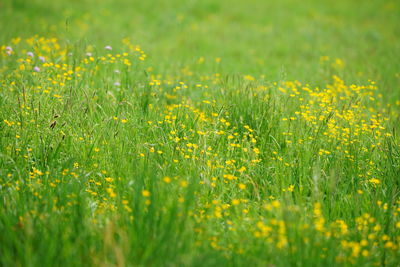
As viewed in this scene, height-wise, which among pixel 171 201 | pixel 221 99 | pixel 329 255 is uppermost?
pixel 221 99

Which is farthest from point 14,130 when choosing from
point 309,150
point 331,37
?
point 331,37

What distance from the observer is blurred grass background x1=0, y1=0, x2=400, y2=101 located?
21.1 ft

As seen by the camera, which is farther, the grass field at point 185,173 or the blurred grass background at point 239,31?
the blurred grass background at point 239,31

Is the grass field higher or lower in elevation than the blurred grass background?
lower

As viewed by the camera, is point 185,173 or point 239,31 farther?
point 239,31

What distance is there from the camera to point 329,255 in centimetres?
213

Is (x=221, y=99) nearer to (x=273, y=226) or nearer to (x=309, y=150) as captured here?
(x=309, y=150)

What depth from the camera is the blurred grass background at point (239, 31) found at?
6.42 metres

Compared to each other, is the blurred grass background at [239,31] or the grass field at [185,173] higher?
the blurred grass background at [239,31]

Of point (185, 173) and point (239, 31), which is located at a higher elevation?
point (239, 31)

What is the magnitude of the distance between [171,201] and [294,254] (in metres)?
0.79

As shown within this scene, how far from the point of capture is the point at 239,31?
9.36 metres

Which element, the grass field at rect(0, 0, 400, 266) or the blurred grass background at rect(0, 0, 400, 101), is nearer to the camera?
the grass field at rect(0, 0, 400, 266)

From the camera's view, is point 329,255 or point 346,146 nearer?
point 329,255
